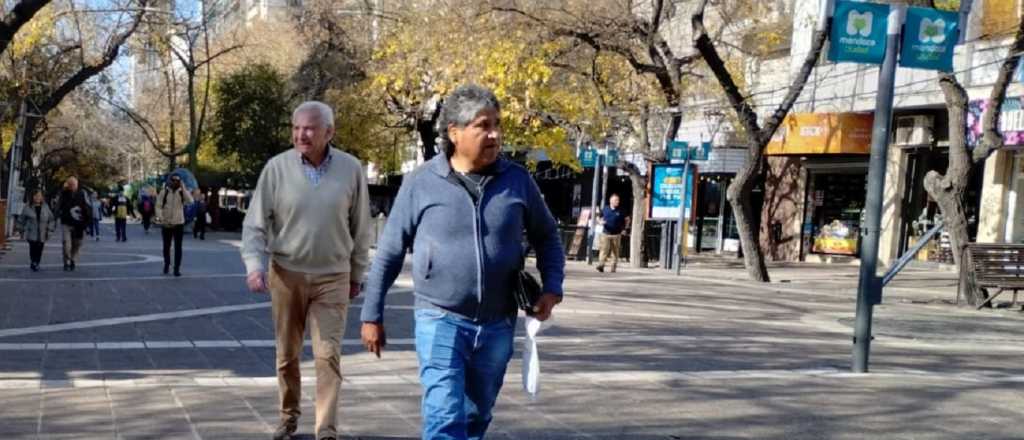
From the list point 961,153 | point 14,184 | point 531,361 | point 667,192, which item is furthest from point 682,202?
point 531,361

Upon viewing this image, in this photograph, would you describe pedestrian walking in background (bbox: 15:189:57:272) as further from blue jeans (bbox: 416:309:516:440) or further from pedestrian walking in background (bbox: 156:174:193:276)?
blue jeans (bbox: 416:309:516:440)

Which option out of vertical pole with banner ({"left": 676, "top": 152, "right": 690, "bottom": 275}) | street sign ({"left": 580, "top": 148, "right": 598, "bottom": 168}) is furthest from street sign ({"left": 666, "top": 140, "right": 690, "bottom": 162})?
street sign ({"left": 580, "top": 148, "right": 598, "bottom": 168})

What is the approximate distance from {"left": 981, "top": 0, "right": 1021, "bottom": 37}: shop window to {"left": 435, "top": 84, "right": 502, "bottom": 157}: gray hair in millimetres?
17001

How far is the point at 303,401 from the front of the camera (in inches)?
246

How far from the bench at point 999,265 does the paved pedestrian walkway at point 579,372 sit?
451 millimetres

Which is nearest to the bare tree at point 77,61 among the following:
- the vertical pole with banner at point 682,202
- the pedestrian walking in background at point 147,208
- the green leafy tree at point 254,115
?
the pedestrian walking in background at point 147,208

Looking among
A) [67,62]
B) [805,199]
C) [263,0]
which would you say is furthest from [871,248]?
[263,0]

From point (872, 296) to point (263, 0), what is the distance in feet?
244

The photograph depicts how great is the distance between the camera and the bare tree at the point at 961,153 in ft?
47.2

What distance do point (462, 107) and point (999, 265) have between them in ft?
38.9

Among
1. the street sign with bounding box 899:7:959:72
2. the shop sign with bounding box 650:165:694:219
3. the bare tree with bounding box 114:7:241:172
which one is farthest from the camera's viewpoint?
the bare tree with bounding box 114:7:241:172

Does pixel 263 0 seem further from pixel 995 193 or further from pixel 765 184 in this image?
pixel 995 193

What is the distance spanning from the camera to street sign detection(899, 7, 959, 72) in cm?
848

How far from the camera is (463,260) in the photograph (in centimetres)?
382
